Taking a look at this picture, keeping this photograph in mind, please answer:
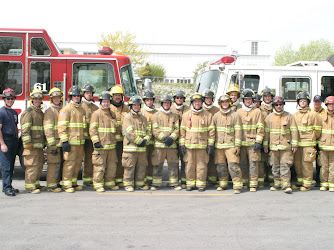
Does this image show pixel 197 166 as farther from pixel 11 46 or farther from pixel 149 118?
pixel 11 46

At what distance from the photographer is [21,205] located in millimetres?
5938

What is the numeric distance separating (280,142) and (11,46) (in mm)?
5942

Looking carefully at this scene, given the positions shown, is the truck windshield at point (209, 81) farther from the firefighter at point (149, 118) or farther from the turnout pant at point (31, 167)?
the turnout pant at point (31, 167)

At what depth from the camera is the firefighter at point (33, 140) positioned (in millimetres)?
Result: 6711

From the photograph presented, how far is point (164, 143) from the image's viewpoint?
23.5 ft

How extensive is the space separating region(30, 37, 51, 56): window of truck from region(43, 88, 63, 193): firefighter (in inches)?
50.8

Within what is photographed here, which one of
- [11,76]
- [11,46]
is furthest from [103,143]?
[11,46]

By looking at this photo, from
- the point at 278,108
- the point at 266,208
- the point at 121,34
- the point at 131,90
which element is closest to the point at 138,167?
the point at 131,90

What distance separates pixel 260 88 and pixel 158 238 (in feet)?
17.5

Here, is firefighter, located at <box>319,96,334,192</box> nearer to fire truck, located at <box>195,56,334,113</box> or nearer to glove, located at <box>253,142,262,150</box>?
glove, located at <box>253,142,262,150</box>

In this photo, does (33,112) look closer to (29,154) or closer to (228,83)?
(29,154)

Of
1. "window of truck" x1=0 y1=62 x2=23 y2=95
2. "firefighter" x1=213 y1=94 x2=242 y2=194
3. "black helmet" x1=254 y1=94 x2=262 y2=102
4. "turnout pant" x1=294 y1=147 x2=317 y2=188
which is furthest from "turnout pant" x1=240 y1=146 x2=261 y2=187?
"window of truck" x1=0 y1=62 x2=23 y2=95

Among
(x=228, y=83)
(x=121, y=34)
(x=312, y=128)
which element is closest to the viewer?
(x=312, y=128)

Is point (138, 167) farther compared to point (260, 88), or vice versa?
point (260, 88)
